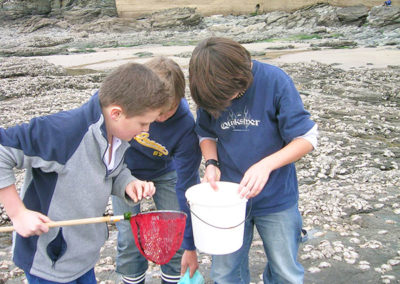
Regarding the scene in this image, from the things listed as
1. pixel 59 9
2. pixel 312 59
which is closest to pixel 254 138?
pixel 312 59

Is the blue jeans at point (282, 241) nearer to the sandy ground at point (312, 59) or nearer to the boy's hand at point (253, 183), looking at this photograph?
the boy's hand at point (253, 183)

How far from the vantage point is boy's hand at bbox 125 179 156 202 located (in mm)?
2002

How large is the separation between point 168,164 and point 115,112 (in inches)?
35.1

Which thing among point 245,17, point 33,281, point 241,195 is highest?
point 241,195

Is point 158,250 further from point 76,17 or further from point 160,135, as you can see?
point 76,17

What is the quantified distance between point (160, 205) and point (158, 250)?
67 cm

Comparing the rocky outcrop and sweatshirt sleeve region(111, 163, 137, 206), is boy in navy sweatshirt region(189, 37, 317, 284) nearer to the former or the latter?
sweatshirt sleeve region(111, 163, 137, 206)

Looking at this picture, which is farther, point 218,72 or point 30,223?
point 218,72

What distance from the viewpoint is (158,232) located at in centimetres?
201

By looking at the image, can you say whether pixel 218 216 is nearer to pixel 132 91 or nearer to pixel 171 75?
pixel 132 91

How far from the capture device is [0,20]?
34.2 meters

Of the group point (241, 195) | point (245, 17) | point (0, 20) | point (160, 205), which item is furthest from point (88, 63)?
point (0, 20)

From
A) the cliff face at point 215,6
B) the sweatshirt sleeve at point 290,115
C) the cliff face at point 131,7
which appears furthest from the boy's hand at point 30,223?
the cliff face at point 215,6

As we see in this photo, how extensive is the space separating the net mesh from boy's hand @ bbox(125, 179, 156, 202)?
102 millimetres
